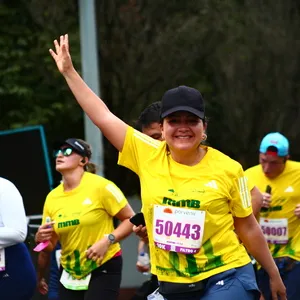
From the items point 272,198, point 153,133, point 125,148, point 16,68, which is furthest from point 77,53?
point 125,148

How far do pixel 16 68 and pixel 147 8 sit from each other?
7.14ft

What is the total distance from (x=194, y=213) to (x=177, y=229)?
6.0 inches

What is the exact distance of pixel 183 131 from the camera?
18.1 feet

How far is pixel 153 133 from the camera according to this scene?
692cm

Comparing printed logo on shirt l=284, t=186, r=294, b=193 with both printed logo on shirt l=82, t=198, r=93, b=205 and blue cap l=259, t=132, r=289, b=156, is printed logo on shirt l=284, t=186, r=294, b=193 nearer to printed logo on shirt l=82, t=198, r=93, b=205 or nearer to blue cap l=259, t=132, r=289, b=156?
blue cap l=259, t=132, r=289, b=156

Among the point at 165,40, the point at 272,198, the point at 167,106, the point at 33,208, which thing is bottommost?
the point at 33,208

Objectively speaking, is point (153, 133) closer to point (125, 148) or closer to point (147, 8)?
point (125, 148)

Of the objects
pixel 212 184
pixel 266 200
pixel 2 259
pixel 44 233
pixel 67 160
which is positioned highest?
pixel 212 184

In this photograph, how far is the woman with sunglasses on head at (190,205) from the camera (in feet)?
18.1

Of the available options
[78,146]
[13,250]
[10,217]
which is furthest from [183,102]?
[78,146]

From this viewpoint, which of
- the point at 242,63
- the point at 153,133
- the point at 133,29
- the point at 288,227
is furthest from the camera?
the point at 242,63

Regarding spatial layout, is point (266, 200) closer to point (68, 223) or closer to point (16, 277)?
point (68, 223)

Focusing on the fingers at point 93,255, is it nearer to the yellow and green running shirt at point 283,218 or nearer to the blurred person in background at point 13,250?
the blurred person in background at point 13,250

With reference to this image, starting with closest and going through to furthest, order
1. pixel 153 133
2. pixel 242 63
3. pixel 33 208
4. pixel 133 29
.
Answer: pixel 153 133 < pixel 33 208 < pixel 133 29 < pixel 242 63
